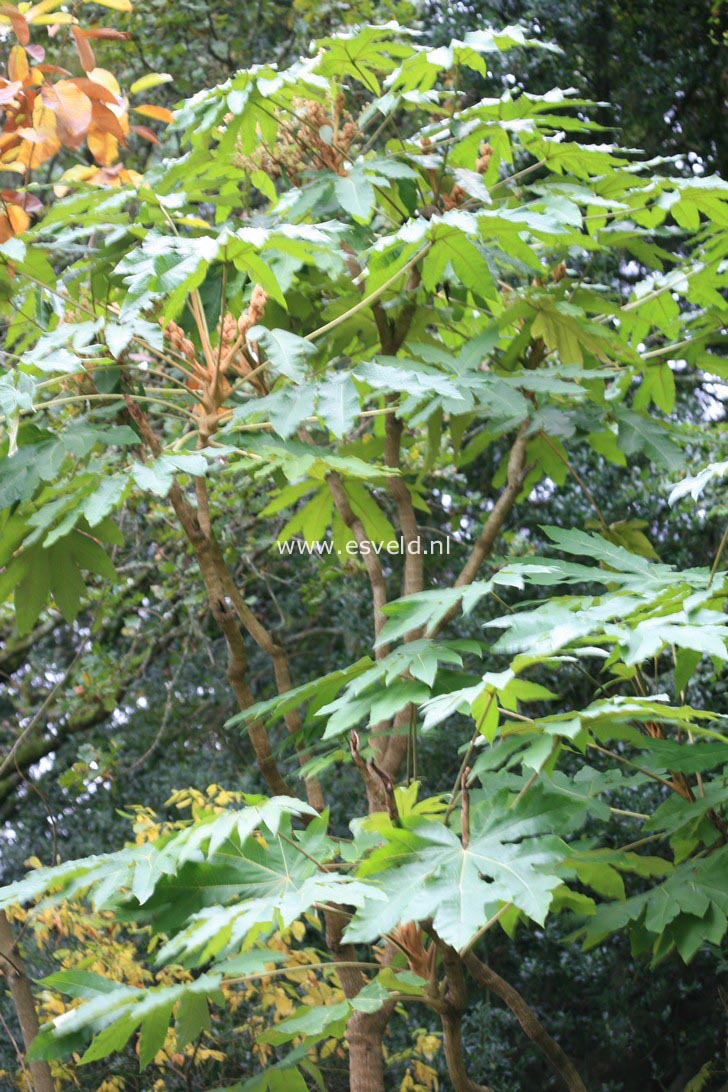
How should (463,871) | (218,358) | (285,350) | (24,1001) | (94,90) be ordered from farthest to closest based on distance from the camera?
(24,1001)
(94,90)
(218,358)
(285,350)
(463,871)

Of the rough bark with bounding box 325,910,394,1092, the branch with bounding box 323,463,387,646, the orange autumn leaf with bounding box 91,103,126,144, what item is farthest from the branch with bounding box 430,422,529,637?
the orange autumn leaf with bounding box 91,103,126,144

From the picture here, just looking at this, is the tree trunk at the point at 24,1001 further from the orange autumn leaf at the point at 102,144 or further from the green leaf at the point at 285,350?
the orange autumn leaf at the point at 102,144

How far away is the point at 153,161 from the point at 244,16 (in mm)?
574

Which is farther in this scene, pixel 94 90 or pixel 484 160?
pixel 94 90

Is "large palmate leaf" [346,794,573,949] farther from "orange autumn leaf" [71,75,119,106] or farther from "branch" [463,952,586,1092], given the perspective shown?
"orange autumn leaf" [71,75,119,106]

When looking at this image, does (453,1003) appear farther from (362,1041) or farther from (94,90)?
(94,90)

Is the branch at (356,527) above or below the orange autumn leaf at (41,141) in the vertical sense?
below

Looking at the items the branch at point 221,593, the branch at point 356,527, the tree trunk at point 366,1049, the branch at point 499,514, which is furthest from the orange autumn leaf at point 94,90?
the tree trunk at point 366,1049

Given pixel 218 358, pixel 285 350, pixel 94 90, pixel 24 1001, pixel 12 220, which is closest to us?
pixel 285 350

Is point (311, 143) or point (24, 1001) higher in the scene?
point (311, 143)

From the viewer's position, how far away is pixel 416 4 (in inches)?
150

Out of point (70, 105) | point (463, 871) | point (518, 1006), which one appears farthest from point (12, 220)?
point (518, 1006)

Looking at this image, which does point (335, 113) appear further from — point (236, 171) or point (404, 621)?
point (404, 621)

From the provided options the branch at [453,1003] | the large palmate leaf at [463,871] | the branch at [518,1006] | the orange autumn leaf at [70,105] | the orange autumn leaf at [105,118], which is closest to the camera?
the large palmate leaf at [463,871]
